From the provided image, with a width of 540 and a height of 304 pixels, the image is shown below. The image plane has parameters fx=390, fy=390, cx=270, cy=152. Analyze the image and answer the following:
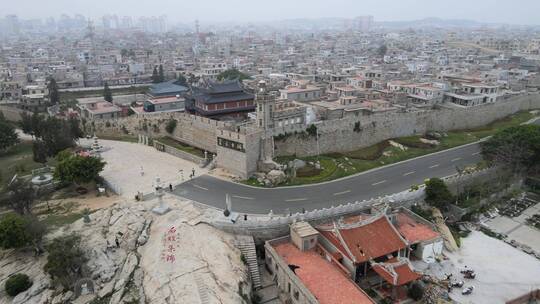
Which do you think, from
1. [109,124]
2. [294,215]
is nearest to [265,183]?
[294,215]

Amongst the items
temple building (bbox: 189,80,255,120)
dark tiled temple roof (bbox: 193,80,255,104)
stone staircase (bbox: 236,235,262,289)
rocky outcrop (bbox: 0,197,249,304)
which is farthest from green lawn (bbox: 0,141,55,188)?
stone staircase (bbox: 236,235,262,289)

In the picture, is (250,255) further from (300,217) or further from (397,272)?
(397,272)

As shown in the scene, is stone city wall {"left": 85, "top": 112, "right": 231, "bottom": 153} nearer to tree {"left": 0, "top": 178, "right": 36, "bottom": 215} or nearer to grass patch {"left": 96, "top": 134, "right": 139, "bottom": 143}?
grass patch {"left": 96, "top": 134, "right": 139, "bottom": 143}

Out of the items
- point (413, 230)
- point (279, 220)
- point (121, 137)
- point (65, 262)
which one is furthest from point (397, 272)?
point (121, 137)

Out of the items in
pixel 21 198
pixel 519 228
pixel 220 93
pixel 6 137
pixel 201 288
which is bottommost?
pixel 519 228

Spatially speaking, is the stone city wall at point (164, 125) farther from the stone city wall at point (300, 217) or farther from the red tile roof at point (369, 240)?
the red tile roof at point (369, 240)

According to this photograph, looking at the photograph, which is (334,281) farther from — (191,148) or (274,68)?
(274,68)
